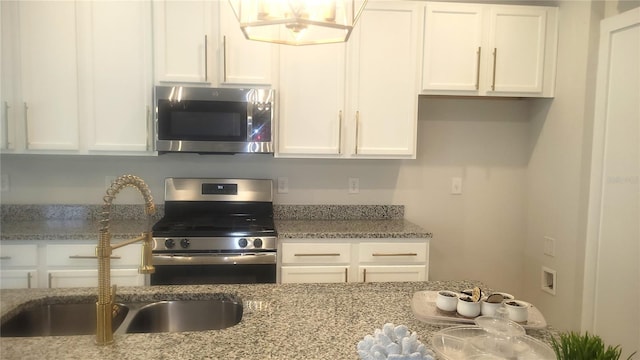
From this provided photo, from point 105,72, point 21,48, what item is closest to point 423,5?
point 105,72

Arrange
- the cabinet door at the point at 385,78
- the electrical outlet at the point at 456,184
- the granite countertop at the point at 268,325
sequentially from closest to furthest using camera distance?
the granite countertop at the point at 268,325, the cabinet door at the point at 385,78, the electrical outlet at the point at 456,184

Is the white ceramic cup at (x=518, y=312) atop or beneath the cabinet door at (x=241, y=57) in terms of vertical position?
beneath

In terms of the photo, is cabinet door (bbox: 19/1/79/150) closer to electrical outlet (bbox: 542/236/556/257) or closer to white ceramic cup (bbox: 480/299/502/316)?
white ceramic cup (bbox: 480/299/502/316)

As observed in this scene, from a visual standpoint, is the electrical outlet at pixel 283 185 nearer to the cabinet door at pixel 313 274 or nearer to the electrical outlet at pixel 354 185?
the electrical outlet at pixel 354 185

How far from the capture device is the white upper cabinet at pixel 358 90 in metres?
2.88

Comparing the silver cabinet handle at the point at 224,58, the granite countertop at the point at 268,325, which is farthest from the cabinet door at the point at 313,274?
the silver cabinet handle at the point at 224,58


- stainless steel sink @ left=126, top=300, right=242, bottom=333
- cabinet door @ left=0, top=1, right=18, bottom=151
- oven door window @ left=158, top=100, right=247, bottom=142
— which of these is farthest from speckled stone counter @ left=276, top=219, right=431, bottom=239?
cabinet door @ left=0, top=1, right=18, bottom=151

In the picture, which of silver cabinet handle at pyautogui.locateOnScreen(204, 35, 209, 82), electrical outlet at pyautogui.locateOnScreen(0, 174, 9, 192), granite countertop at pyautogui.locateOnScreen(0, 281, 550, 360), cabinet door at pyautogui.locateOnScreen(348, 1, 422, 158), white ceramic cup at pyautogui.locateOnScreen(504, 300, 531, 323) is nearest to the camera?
granite countertop at pyautogui.locateOnScreen(0, 281, 550, 360)

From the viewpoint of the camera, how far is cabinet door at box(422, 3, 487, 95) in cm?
294

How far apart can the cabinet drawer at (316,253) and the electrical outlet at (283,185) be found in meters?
0.61

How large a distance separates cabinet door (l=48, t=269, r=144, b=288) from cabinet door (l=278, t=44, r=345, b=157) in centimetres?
116

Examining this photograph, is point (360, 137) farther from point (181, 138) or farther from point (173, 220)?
point (173, 220)

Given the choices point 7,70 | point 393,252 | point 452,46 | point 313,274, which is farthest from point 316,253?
point 7,70

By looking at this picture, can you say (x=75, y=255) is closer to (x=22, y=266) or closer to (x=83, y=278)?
(x=83, y=278)
